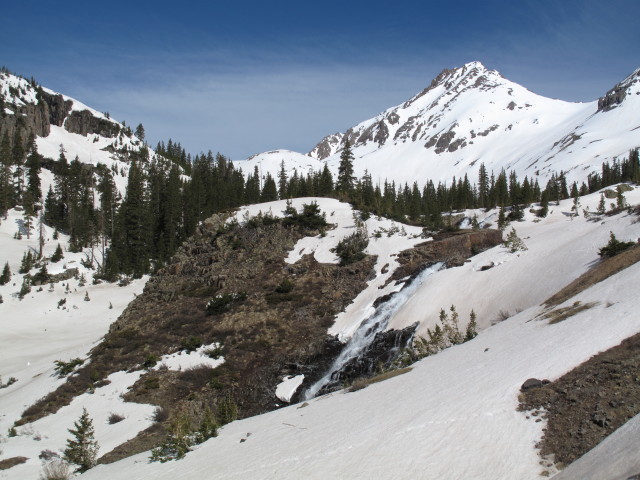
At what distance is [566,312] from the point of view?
1230 centimetres

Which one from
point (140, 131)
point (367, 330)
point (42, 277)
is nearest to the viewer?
point (367, 330)

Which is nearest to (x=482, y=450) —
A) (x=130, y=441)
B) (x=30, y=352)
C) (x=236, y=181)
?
(x=130, y=441)

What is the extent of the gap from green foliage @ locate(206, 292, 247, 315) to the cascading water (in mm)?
9715

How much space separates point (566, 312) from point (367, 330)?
13207mm

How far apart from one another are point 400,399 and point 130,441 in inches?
473

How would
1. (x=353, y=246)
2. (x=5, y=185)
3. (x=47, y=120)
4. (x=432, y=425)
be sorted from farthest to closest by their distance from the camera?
(x=47, y=120) < (x=5, y=185) < (x=353, y=246) < (x=432, y=425)

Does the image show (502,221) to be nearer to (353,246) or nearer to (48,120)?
(353,246)

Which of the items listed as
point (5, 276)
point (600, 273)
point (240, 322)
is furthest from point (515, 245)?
point (5, 276)

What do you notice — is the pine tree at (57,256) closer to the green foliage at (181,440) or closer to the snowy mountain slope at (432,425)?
the snowy mountain slope at (432,425)

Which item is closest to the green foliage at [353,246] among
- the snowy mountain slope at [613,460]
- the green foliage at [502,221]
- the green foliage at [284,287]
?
the green foliage at [284,287]

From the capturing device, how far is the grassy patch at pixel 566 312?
1188 centimetres

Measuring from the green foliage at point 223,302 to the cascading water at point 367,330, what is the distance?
9715 mm

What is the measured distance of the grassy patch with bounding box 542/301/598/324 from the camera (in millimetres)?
11875

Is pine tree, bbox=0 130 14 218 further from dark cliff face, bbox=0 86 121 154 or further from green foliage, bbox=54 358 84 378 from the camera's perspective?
green foliage, bbox=54 358 84 378
